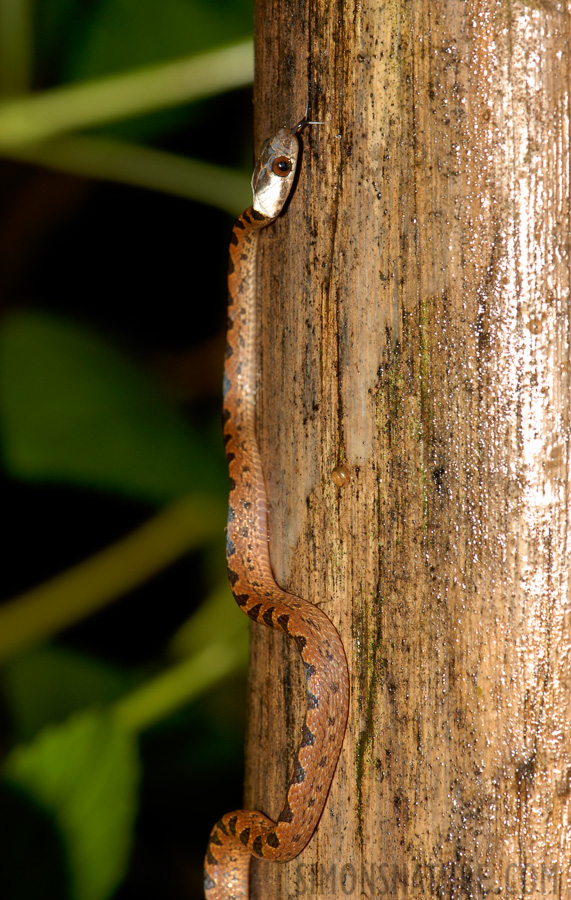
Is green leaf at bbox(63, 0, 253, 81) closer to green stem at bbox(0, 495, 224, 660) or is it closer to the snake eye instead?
the snake eye

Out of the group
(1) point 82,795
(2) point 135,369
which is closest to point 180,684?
(1) point 82,795

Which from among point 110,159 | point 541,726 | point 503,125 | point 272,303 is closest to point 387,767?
point 541,726

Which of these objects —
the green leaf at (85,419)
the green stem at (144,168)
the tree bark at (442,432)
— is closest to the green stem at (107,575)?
the green leaf at (85,419)

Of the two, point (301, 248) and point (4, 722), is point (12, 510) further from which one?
point (301, 248)

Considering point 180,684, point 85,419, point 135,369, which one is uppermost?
point 135,369

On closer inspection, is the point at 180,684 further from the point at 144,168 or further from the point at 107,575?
the point at 144,168

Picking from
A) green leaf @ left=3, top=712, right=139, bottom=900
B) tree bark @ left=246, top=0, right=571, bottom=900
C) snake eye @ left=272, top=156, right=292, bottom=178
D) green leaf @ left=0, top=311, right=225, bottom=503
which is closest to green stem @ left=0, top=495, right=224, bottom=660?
green leaf @ left=0, top=311, right=225, bottom=503

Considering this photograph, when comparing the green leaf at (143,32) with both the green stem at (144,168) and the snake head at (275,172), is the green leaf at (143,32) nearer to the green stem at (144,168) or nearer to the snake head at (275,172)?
the green stem at (144,168)
